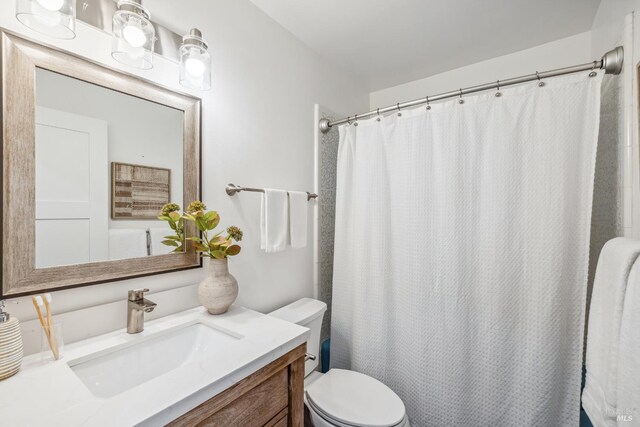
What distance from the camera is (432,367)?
5.03 ft

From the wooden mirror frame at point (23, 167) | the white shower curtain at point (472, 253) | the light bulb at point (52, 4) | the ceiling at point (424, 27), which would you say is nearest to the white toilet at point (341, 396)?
the white shower curtain at point (472, 253)

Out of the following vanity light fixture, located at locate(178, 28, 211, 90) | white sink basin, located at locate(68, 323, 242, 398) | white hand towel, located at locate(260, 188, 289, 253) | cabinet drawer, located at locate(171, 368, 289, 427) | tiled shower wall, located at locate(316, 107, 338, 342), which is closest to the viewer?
cabinet drawer, located at locate(171, 368, 289, 427)

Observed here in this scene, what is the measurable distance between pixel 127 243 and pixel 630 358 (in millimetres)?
1502

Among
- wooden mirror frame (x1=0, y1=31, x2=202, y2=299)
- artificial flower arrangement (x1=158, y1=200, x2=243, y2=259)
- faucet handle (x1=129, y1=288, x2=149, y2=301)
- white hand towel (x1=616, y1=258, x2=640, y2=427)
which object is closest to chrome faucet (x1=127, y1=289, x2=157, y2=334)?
faucet handle (x1=129, y1=288, x2=149, y2=301)

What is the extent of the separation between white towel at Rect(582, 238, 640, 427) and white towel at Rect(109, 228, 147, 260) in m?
1.49

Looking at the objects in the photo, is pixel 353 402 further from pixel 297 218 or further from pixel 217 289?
pixel 297 218

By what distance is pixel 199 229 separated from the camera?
1.15 meters

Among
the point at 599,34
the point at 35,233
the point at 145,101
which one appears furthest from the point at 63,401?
the point at 599,34

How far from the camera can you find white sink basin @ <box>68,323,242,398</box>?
809mm

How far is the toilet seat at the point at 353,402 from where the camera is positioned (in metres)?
1.17

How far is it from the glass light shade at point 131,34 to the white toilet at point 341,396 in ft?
4.07

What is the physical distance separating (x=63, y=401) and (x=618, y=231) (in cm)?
195

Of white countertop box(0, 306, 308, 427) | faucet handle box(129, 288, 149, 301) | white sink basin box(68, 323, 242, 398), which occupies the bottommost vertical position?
white sink basin box(68, 323, 242, 398)

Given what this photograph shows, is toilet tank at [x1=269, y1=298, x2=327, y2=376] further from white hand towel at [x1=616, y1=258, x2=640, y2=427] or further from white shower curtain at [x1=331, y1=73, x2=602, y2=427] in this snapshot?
white hand towel at [x1=616, y1=258, x2=640, y2=427]
